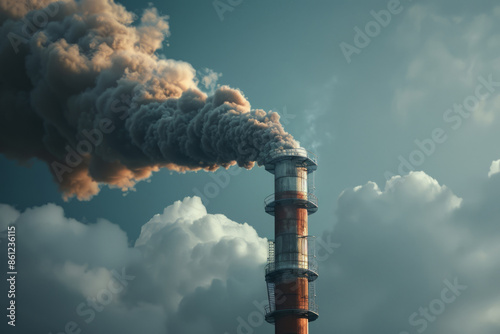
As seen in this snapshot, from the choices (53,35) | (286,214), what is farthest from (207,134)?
(53,35)

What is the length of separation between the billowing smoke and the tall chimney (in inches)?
71.9

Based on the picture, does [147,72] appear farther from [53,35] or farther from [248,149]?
[248,149]

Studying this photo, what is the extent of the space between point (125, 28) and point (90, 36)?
4445 millimetres

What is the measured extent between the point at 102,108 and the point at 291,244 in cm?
2553

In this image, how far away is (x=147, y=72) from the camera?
68.1 metres

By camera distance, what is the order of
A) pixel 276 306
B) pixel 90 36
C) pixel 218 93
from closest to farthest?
pixel 276 306 < pixel 218 93 < pixel 90 36
